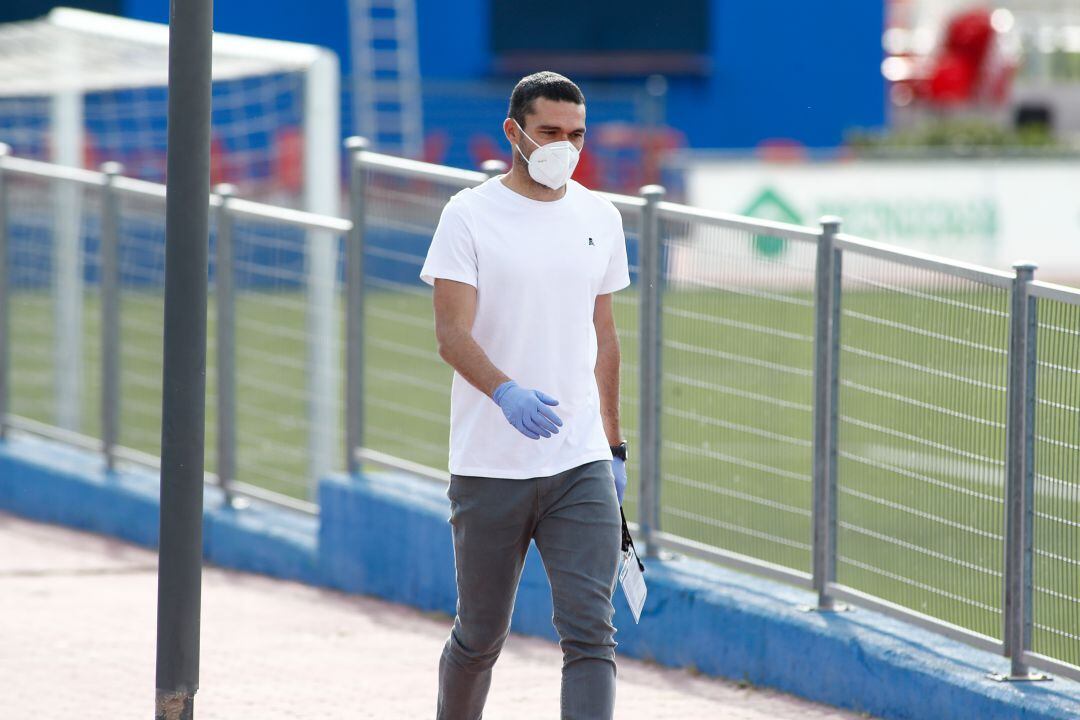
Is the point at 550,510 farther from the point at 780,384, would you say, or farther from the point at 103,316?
the point at 103,316

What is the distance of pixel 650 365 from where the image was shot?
277 inches

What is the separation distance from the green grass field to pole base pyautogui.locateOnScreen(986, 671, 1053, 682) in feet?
0.33

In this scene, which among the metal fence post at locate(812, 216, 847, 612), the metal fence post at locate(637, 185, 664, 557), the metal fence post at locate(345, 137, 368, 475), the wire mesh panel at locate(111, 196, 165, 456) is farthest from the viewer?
the wire mesh panel at locate(111, 196, 165, 456)

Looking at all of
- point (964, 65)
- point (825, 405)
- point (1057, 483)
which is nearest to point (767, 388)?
point (825, 405)

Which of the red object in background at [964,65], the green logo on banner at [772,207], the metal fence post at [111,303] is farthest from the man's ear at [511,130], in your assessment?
the red object in background at [964,65]

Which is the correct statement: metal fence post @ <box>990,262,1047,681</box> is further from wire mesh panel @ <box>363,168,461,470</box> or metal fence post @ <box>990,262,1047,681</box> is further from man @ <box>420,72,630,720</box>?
wire mesh panel @ <box>363,168,461,470</box>

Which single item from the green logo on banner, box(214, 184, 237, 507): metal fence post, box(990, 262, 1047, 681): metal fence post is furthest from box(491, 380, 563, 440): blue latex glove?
the green logo on banner

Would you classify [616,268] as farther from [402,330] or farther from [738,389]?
[402,330]

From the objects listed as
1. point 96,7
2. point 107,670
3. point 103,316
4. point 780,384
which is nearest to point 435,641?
point 107,670

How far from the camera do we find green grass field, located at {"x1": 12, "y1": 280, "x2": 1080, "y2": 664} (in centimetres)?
568

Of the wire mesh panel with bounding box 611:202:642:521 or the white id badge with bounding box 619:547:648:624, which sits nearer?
the white id badge with bounding box 619:547:648:624

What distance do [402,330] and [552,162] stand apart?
383 cm

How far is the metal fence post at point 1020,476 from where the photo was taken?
5559 millimetres

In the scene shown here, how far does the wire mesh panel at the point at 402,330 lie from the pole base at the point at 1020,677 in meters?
3.04
